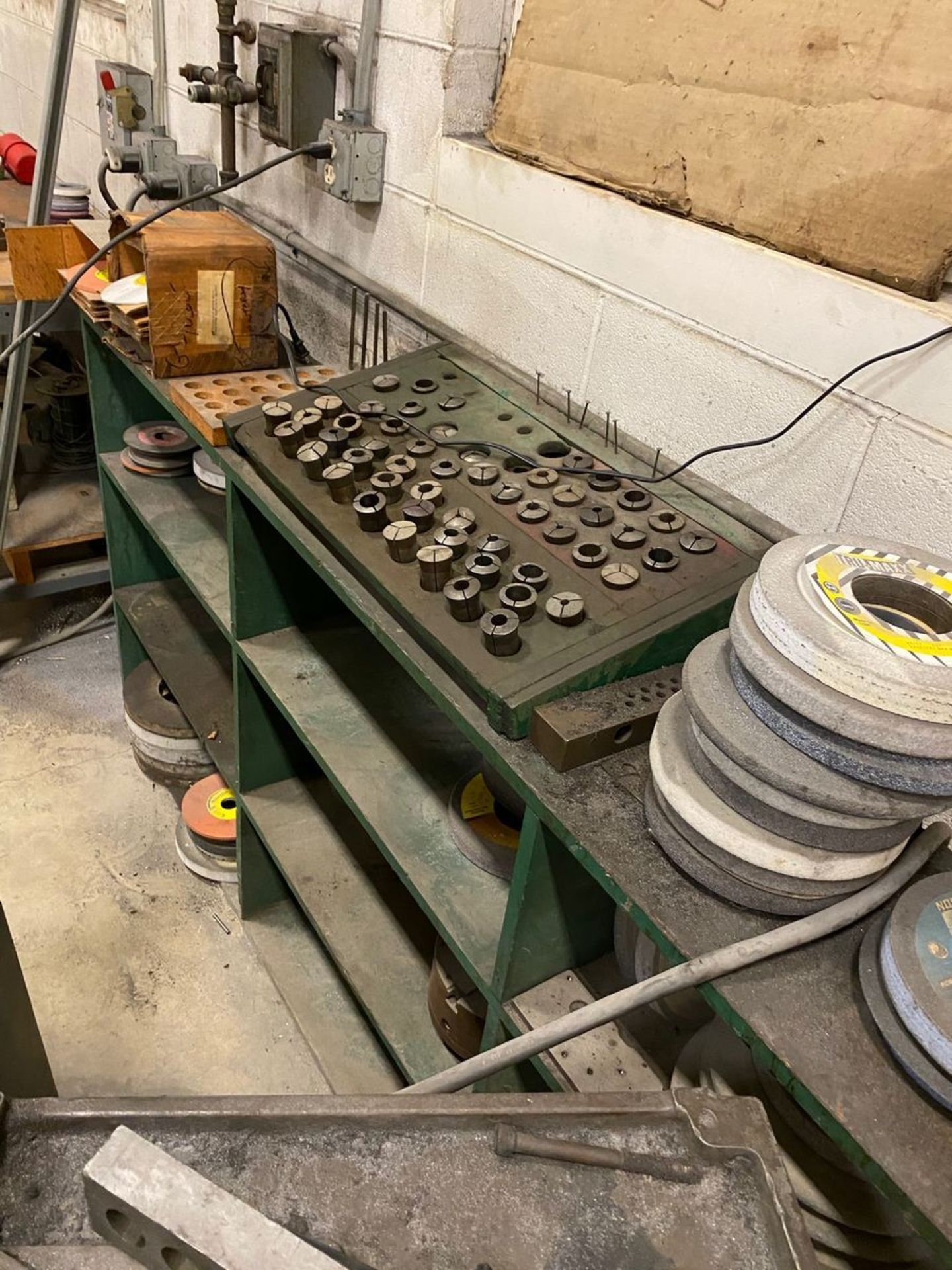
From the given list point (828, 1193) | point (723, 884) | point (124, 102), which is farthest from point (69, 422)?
point (828, 1193)

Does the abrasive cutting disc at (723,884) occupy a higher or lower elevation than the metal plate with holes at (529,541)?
lower

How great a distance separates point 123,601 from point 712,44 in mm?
1688

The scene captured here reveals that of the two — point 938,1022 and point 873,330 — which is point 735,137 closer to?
point 873,330

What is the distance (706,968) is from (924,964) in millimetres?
143

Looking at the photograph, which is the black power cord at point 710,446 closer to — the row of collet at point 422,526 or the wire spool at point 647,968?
the row of collet at point 422,526

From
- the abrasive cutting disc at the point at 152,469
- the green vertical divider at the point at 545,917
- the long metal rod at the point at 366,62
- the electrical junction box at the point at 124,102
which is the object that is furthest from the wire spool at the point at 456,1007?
the electrical junction box at the point at 124,102

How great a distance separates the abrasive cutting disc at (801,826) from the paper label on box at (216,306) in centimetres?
117

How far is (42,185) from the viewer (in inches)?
69.8

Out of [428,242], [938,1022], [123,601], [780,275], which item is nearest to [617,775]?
[938,1022]

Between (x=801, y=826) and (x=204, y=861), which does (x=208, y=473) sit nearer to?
(x=204, y=861)

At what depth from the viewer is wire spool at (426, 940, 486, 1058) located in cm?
127

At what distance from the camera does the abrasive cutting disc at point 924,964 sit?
1.89 ft

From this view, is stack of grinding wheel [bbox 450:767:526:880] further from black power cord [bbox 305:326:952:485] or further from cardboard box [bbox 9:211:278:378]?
cardboard box [bbox 9:211:278:378]

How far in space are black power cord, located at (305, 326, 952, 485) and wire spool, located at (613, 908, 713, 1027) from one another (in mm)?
520
